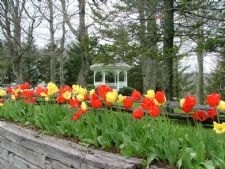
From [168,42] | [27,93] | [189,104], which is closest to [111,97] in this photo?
[189,104]

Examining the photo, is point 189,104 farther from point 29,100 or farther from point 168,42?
point 168,42

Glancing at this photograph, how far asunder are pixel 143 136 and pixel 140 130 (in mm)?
167

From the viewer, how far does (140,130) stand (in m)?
3.07

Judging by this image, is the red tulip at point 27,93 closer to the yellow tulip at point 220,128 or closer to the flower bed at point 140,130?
the flower bed at point 140,130

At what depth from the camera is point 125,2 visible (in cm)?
872

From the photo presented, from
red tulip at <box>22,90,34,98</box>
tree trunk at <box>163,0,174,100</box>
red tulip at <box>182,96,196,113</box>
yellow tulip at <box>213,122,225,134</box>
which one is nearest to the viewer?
yellow tulip at <box>213,122,225,134</box>

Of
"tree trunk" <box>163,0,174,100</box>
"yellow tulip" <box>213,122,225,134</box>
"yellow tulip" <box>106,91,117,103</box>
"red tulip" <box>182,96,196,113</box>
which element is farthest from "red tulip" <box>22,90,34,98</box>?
"tree trunk" <box>163,0,174,100</box>

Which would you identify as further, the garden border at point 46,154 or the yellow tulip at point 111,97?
the yellow tulip at point 111,97

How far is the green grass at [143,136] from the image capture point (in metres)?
2.41

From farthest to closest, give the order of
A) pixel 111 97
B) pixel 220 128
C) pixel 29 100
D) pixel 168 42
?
pixel 168 42 < pixel 29 100 < pixel 111 97 < pixel 220 128

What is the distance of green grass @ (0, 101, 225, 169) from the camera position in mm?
2408

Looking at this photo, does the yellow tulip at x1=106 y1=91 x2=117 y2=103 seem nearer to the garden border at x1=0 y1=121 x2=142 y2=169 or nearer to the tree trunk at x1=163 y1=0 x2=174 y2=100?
the garden border at x1=0 y1=121 x2=142 y2=169

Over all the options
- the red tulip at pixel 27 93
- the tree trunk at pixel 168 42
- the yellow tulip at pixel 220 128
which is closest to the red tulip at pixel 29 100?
the red tulip at pixel 27 93

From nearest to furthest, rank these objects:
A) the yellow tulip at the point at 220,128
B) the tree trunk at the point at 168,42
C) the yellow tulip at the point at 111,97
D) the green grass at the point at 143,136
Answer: the yellow tulip at the point at 220,128, the green grass at the point at 143,136, the yellow tulip at the point at 111,97, the tree trunk at the point at 168,42
